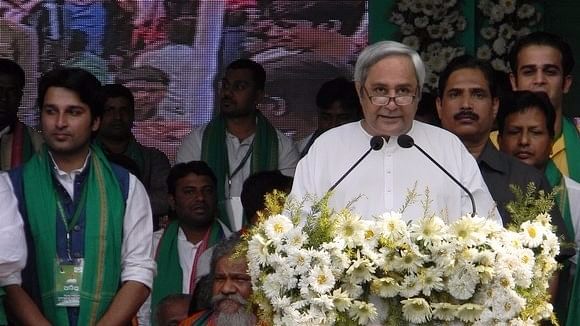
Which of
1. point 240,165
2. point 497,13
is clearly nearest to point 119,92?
point 240,165

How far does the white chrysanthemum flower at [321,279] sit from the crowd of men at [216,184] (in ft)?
1.71

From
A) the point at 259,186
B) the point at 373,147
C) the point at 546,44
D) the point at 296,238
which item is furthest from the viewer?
the point at 259,186

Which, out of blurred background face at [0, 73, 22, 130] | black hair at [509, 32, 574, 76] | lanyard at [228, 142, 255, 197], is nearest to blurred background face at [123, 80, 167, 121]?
lanyard at [228, 142, 255, 197]

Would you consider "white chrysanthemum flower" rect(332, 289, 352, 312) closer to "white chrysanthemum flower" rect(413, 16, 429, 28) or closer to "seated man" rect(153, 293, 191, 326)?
"seated man" rect(153, 293, 191, 326)

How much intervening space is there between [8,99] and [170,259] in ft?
4.07

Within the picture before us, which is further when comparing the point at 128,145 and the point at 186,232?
the point at 128,145

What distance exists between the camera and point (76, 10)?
9.80 metres

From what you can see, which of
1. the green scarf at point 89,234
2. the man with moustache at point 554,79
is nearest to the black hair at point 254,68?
the man with moustache at point 554,79

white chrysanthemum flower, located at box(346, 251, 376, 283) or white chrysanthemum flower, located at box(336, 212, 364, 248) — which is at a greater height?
white chrysanthemum flower, located at box(336, 212, 364, 248)

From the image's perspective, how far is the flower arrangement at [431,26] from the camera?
994cm

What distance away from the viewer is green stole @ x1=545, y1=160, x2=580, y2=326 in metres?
6.88

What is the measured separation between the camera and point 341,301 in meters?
5.25

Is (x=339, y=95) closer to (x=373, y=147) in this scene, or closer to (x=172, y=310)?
(x=172, y=310)

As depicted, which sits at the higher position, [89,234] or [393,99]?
[393,99]
